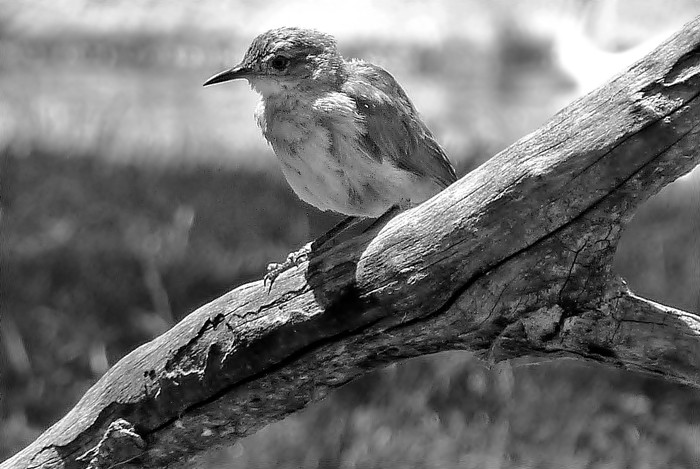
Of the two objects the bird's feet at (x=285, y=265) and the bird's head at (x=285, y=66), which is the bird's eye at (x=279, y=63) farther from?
the bird's feet at (x=285, y=265)

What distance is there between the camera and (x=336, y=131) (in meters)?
3.23

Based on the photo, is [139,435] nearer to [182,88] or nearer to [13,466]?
[13,466]

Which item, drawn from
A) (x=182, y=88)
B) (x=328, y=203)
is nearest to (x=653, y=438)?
(x=328, y=203)

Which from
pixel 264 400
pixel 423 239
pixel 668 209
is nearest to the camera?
pixel 423 239

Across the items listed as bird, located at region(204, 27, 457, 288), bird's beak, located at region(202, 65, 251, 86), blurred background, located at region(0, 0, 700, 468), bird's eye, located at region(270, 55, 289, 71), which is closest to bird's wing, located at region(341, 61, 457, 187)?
bird, located at region(204, 27, 457, 288)

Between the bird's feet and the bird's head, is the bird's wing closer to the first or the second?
the bird's head

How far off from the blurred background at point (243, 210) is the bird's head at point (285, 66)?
212 cm

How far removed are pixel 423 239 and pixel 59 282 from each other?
341cm

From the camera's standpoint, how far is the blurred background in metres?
5.18

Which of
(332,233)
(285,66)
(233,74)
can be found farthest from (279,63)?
(332,233)

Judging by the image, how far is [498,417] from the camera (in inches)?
205

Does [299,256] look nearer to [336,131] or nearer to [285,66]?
[336,131]

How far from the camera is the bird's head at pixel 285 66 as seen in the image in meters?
3.41

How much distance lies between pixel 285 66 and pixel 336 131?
34cm
